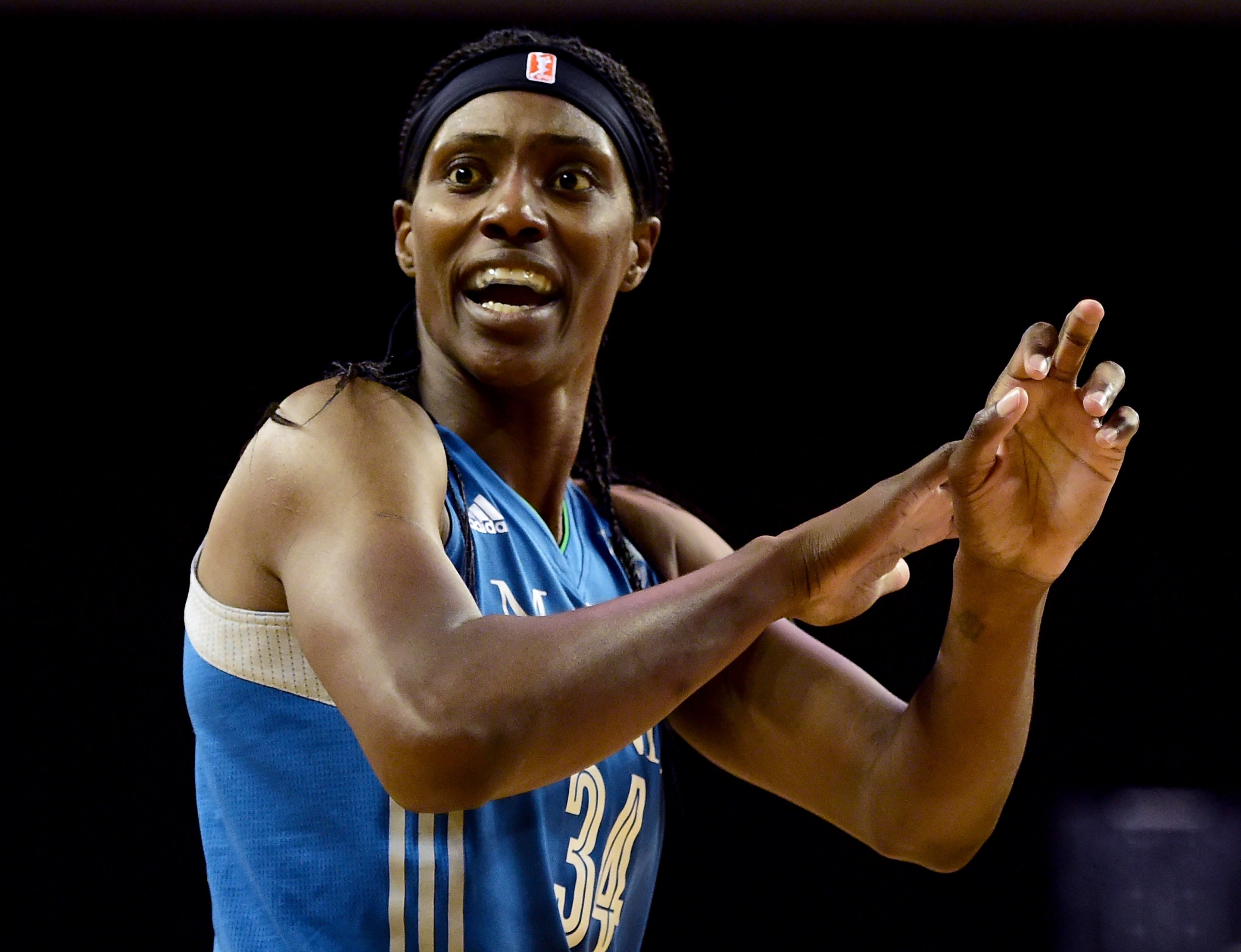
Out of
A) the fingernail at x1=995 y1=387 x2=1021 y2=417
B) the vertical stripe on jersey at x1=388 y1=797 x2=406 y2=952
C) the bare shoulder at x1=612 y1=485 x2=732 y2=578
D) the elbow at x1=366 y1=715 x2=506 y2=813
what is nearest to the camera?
the elbow at x1=366 y1=715 x2=506 y2=813

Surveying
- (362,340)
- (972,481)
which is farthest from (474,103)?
(362,340)

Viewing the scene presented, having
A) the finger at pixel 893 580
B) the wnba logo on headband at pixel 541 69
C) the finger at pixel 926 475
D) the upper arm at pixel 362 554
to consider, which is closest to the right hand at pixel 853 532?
the finger at pixel 926 475

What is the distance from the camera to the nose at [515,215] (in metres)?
1.60

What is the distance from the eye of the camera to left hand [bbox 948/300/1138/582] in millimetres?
1319

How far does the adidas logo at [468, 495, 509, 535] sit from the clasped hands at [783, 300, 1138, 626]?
373mm

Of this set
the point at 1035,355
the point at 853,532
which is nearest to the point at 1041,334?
the point at 1035,355

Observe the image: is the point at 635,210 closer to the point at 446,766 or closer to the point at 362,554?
the point at 362,554

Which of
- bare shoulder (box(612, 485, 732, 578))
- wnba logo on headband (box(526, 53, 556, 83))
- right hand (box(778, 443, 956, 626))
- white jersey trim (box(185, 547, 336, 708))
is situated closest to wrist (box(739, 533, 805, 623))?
right hand (box(778, 443, 956, 626))

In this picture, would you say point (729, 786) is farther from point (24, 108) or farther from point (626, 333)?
point (24, 108)

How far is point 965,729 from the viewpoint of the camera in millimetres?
1585

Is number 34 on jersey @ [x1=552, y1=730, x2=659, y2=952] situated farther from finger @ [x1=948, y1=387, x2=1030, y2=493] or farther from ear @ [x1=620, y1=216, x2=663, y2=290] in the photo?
ear @ [x1=620, y1=216, x2=663, y2=290]

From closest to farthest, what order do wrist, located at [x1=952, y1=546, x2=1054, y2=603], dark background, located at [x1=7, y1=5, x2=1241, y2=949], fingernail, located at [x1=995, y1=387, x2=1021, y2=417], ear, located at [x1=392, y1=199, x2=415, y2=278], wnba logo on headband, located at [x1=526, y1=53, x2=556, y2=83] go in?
1. fingernail, located at [x1=995, y1=387, x2=1021, y2=417]
2. wrist, located at [x1=952, y1=546, x2=1054, y2=603]
3. wnba logo on headband, located at [x1=526, y1=53, x2=556, y2=83]
4. ear, located at [x1=392, y1=199, x2=415, y2=278]
5. dark background, located at [x1=7, y1=5, x2=1241, y2=949]

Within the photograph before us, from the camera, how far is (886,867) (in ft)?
8.75

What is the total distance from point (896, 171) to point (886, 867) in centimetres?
143
